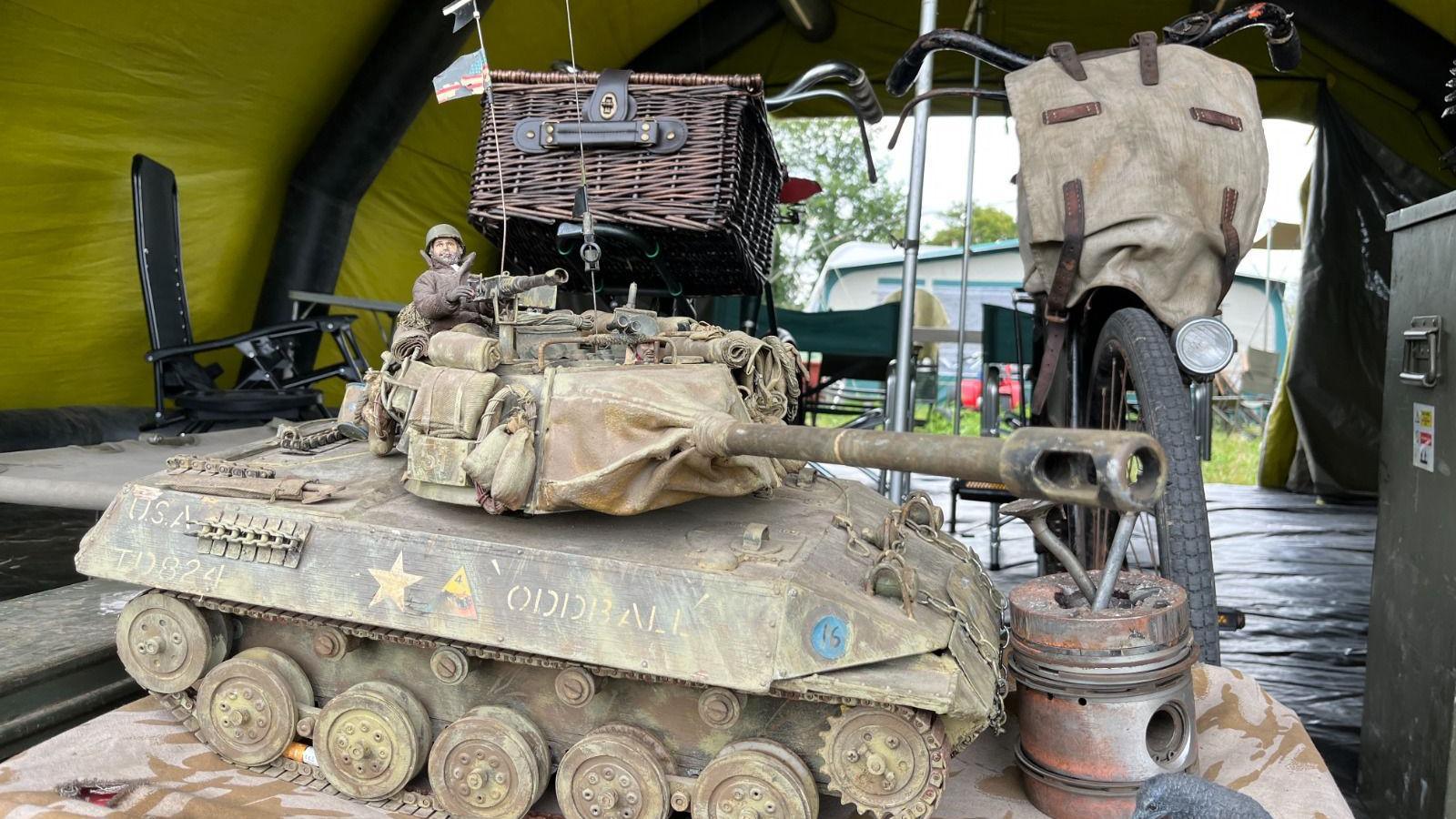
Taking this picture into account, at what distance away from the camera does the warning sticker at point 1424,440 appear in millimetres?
3447

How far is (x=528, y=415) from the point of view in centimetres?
281

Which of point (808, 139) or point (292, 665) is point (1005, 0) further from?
point (808, 139)

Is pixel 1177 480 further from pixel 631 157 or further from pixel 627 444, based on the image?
pixel 631 157

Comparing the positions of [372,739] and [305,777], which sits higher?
[372,739]

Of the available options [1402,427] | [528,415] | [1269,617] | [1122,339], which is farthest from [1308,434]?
[528,415]

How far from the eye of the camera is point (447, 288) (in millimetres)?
3375

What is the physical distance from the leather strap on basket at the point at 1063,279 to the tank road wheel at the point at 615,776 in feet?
6.42

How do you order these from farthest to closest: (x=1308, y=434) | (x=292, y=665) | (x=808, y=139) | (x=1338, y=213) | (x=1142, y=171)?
(x=808, y=139)
(x=1308, y=434)
(x=1338, y=213)
(x=1142, y=171)
(x=292, y=665)

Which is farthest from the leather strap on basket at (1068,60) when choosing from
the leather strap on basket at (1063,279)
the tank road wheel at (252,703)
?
the tank road wheel at (252,703)

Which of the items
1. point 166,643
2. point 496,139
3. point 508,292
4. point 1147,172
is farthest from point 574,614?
point 1147,172

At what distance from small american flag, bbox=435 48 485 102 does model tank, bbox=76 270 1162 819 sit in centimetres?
77

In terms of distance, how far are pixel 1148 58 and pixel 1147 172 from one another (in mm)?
434

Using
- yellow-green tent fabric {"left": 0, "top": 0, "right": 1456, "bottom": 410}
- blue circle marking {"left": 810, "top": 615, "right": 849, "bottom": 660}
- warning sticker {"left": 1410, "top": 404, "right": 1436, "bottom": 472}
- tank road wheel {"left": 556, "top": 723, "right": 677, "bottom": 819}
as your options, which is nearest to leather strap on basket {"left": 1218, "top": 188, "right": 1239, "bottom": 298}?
warning sticker {"left": 1410, "top": 404, "right": 1436, "bottom": 472}

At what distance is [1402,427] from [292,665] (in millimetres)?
3803
